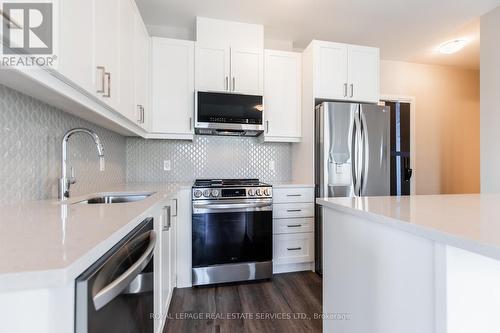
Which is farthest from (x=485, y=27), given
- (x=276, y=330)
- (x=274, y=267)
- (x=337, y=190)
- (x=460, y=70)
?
(x=276, y=330)

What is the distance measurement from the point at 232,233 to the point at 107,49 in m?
1.64

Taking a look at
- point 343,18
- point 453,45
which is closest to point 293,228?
point 343,18

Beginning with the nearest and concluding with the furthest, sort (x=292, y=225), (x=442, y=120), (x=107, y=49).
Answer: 1. (x=107, y=49)
2. (x=292, y=225)
3. (x=442, y=120)

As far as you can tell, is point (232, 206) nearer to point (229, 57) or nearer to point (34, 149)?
point (34, 149)

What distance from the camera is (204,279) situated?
7.13 feet

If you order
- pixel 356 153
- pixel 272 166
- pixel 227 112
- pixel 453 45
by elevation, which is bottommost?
pixel 272 166

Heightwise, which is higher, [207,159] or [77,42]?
[77,42]

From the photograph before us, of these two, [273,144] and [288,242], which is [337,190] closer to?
[288,242]

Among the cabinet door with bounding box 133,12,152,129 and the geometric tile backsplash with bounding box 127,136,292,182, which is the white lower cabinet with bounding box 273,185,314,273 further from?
the cabinet door with bounding box 133,12,152,129

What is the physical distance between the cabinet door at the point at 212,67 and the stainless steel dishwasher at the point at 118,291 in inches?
73.5

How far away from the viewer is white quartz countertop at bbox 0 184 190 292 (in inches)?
17.2

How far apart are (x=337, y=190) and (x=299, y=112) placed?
98 cm

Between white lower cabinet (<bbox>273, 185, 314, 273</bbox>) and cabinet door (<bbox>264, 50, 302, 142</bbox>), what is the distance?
67 cm

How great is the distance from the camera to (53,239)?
2.02ft
